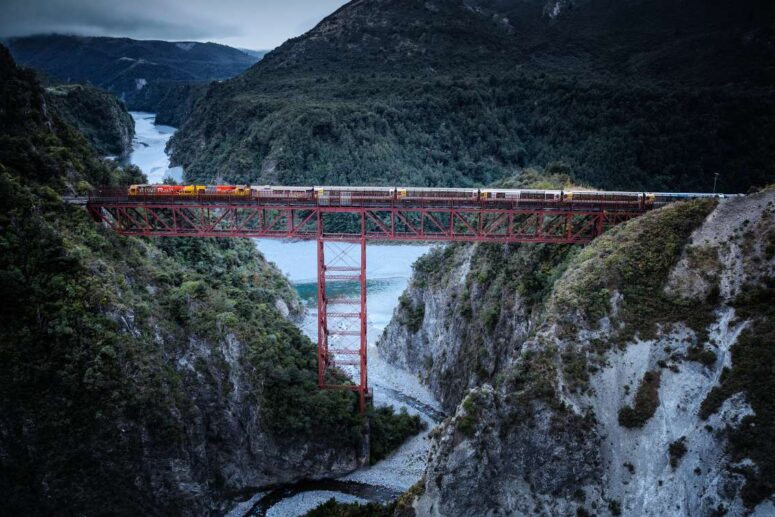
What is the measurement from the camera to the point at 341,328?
59.8 metres

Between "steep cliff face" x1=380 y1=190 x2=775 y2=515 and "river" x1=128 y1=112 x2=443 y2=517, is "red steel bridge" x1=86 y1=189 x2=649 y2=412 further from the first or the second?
"steep cliff face" x1=380 y1=190 x2=775 y2=515

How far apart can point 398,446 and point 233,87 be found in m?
111

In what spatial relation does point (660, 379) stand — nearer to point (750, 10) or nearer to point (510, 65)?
point (750, 10)

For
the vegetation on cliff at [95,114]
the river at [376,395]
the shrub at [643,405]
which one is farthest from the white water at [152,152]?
the shrub at [643,405]

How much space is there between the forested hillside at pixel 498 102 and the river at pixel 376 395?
16.4 meters

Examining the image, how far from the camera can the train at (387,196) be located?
1427 inches

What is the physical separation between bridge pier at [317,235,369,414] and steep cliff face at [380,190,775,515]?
879cm

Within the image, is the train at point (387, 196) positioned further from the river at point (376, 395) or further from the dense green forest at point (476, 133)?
the dense green forest at point (476, 133)

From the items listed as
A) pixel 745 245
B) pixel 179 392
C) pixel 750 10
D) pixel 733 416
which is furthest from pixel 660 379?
pixel 750 10

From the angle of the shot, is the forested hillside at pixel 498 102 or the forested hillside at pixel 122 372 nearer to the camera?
the forested hillside at pixel 122 372

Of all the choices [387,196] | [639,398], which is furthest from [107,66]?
[639,398]

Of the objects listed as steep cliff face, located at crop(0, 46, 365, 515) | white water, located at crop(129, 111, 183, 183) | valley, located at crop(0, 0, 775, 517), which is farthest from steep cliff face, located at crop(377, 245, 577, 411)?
white water, located at crop(129, 111, 183, 183)

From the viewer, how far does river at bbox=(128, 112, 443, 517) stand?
1454 inches

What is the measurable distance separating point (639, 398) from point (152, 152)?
121 m
